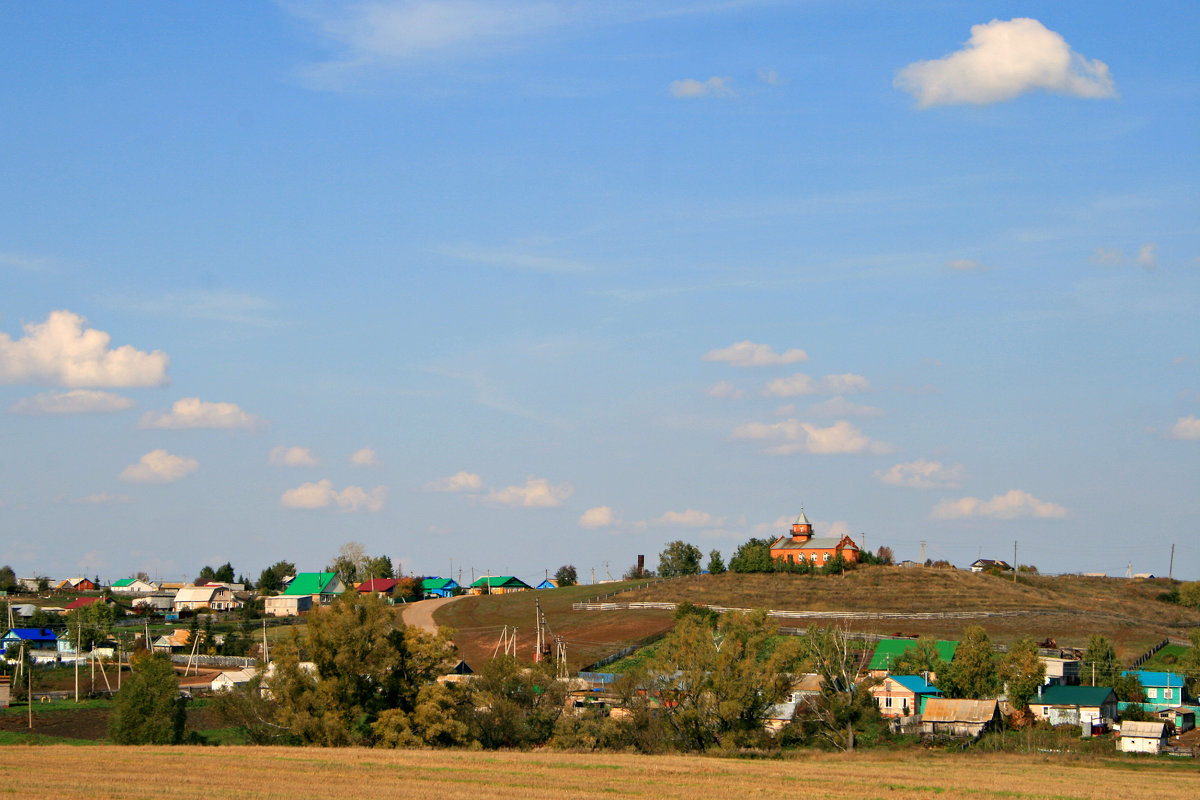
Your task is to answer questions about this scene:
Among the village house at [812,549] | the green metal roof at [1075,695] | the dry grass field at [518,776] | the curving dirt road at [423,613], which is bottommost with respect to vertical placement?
the green metal roof at [1075,695]

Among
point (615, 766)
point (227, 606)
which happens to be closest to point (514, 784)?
point (615, 766)

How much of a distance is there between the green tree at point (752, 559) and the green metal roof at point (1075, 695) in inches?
2732

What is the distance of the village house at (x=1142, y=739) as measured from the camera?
6262 centimetres

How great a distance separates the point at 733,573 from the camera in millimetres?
147000

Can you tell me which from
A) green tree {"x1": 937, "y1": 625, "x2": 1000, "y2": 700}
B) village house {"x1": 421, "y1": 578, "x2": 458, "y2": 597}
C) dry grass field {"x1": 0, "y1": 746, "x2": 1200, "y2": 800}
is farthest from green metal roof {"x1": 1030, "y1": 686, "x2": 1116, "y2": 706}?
village house {"x1": 421, "y1": 578, "x2": 458, "y2": 597}

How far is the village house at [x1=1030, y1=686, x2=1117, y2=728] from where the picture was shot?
236ft

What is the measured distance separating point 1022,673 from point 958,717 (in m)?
9.41

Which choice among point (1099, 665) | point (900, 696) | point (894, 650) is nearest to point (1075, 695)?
point (1099, 665)

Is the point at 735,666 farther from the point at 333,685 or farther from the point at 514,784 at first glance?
the point at 514,784

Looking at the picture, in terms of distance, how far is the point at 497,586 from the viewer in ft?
567

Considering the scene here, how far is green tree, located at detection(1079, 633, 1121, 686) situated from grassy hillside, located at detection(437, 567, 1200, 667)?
8443 mm

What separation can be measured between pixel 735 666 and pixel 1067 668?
3458 centimetres

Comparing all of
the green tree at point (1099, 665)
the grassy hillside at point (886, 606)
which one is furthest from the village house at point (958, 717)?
the grassy hillside at point (886, 606)

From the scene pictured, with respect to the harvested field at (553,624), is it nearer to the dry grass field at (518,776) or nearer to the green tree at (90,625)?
the green tree at (90,625)
